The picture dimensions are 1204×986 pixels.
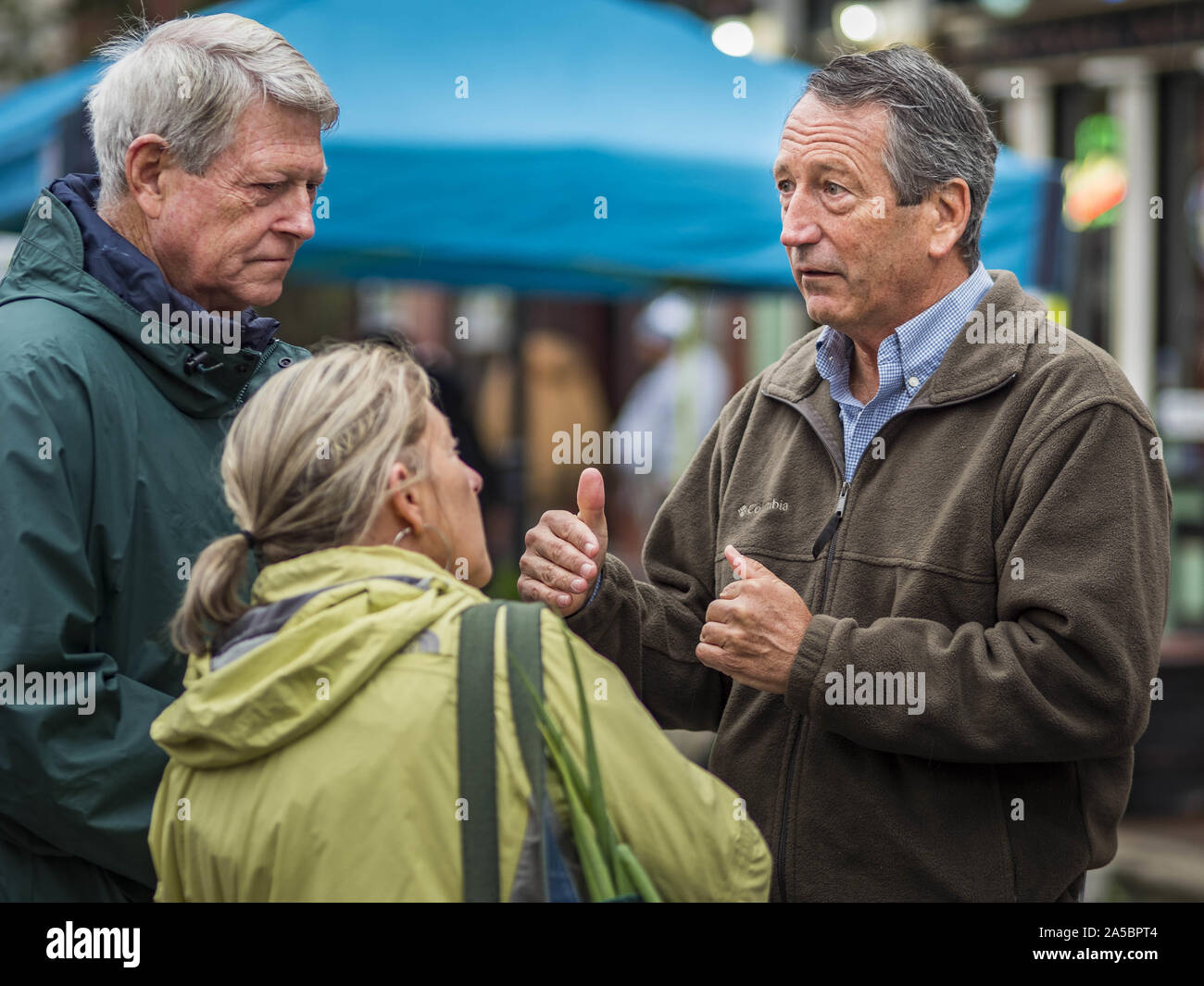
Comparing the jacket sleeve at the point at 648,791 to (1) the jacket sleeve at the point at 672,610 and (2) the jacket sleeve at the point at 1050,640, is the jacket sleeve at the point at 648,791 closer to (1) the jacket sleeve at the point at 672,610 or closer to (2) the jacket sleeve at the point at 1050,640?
(2) the jacket sleeve at the point at 1050,640

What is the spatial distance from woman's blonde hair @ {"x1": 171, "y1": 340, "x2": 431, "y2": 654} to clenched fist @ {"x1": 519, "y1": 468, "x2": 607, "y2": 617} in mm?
611

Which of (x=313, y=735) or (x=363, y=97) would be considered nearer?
(x=313, y=735)

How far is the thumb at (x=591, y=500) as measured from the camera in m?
2.26

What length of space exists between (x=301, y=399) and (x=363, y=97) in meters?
2.96

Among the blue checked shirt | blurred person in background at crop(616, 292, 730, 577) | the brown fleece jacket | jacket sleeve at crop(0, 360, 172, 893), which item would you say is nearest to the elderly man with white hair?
jacket sleeve at crop(0, 360, 172, 893)

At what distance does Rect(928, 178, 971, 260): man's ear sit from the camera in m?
2.26

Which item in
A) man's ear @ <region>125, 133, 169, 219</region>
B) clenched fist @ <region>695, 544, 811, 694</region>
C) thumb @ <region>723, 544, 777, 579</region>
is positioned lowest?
clenched fist @ <region>695, 544, 811, 694</region>

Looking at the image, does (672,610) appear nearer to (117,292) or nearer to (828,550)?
(828,550)

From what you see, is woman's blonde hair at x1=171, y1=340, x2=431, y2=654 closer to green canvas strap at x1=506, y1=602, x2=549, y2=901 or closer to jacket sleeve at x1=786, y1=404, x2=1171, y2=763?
green canvas strap at x1=506, y1=602, x2=549, y2=901

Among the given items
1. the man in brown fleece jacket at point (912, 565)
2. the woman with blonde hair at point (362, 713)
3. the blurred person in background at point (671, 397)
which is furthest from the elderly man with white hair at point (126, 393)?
the blurred person in background at point (671, 397)

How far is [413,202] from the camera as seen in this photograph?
4320mm

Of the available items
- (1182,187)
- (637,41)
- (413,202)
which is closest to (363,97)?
(413,202)
